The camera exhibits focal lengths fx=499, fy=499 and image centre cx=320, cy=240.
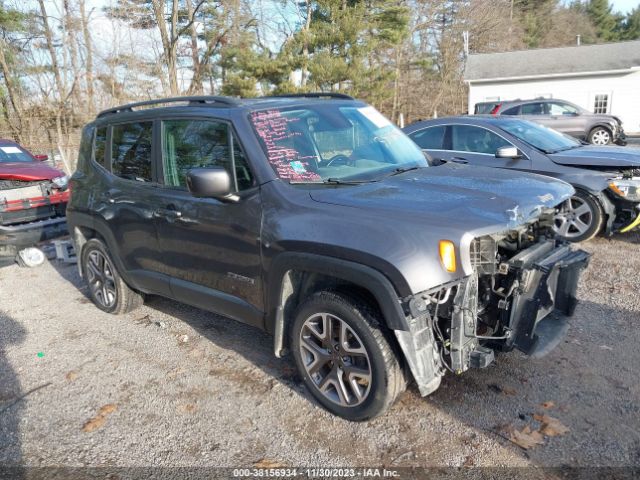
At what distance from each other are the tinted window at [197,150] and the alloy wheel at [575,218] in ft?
14.7

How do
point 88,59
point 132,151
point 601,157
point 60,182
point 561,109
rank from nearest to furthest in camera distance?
1. point 132,151
2. point 601,157
3. point 60,182
4. point 561,109
5. point 88,59

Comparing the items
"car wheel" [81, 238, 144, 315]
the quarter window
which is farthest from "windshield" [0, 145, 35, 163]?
the quarter window

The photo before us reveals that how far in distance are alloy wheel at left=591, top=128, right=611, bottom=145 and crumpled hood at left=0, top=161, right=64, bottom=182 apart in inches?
663

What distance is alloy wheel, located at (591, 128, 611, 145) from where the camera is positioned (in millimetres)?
17236

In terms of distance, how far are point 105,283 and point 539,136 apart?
19.6 feet

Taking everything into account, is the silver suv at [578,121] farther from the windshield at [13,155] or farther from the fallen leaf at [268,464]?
the fallen leaf at [268,464]

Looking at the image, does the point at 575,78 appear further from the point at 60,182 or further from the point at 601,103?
the point at 60,182

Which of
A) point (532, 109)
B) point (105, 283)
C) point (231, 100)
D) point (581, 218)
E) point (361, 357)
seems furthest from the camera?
point (532, 109)

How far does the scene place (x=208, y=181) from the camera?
10.3ft

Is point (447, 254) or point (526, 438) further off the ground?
point (447, 254)

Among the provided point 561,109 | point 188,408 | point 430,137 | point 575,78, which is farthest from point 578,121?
point 188,408

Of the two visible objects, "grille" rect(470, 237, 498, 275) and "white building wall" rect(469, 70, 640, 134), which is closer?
"grille" rect(470, 237, 498, 275)

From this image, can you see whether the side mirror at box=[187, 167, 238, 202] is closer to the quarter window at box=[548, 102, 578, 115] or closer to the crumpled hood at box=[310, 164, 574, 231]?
the crumpled hood at box=[310, 164, 574, 231]

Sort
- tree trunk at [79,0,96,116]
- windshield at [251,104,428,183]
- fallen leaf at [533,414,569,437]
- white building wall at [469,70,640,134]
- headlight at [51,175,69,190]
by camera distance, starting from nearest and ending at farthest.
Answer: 1. fallen leaf at [533,414,569,437]
2. windshield at [251,104,428,183]
3. headlight at [51,175,69,190]
4. tree trunk at [79,0,96,116]
5. white building wall at [469,70,640,134]
